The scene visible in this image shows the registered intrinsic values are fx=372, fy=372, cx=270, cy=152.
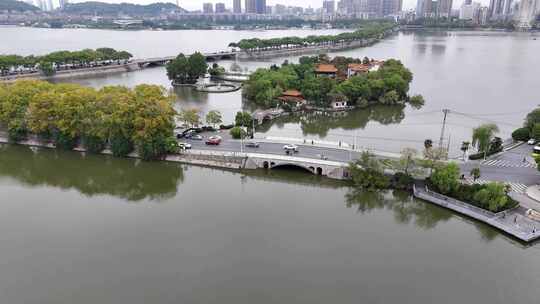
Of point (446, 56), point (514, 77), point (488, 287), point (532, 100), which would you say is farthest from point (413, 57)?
point (488, 287)

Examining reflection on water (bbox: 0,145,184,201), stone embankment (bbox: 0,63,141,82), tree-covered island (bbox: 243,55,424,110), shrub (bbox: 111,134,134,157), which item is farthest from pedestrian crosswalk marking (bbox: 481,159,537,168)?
stone embankment (bbox: 0,63,141,82)

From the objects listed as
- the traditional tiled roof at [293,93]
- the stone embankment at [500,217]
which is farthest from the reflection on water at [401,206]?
the traditional tiled roof at [293,93]

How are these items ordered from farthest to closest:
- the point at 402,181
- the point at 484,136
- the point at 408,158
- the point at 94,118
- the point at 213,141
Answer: the point at 213,141
the point at 94,118
the point at 484,136
the point at 402,181
the point at 408,158

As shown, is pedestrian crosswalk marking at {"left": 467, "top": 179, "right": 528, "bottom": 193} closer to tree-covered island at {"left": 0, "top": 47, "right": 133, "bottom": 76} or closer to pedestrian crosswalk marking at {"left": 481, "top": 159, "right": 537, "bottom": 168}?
pedestrian crosswalk marking at {"left": 481, "top": 159, "right": 537, "bottom": 168}

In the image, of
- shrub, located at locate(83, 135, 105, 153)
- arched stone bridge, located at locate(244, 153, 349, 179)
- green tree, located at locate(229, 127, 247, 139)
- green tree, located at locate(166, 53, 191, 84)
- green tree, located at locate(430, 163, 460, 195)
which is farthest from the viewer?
green tree, located at locate(166, 53, 191, 84)

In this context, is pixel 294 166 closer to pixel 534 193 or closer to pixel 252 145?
pixel 252 145

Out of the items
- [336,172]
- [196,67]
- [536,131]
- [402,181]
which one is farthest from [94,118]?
[536,131]
